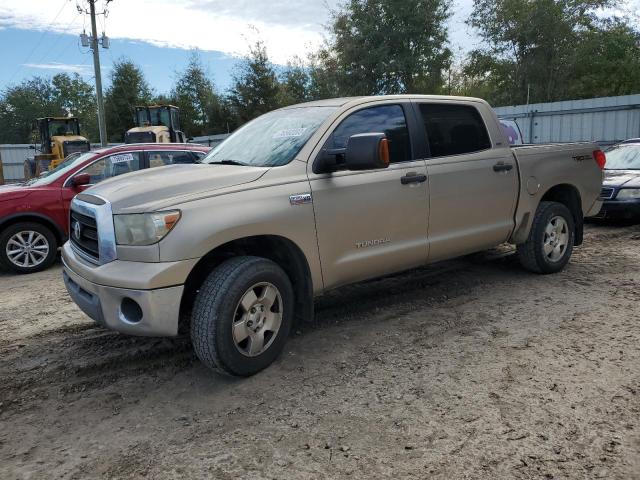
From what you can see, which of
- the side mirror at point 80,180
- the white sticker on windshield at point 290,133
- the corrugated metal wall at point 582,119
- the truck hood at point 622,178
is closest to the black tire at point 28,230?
the side mirror at point 80,180

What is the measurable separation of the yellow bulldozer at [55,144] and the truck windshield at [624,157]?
47.9 ft

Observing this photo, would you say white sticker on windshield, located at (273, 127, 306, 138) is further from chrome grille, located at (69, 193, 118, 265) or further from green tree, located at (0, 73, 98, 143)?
green tree, located at (0, 73, 98, 143)

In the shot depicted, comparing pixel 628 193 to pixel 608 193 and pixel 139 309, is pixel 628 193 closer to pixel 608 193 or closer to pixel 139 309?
pixel 608 193

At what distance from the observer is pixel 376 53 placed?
27.5m

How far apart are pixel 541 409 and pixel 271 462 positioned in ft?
5.27

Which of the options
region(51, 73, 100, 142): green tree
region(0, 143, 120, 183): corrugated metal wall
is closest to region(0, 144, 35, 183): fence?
region(0, 143, 120, 183): corrugated metal wall

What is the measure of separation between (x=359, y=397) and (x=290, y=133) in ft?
6.87

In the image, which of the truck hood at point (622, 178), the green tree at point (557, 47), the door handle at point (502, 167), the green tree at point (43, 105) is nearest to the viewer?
the door handle at point (502, 167)

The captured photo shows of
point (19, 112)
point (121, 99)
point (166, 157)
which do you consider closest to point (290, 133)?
point (166, 157)

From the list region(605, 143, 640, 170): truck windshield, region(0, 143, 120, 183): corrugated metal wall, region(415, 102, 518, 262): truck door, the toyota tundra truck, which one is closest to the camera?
the toyota tundra truck

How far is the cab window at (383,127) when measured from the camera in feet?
13.5

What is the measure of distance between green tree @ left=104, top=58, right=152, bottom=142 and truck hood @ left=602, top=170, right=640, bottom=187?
Answer: 40751 mm

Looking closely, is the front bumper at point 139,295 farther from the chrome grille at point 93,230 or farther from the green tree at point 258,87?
the green tree at point 258,87

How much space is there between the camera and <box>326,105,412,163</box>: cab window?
4.12 metres
